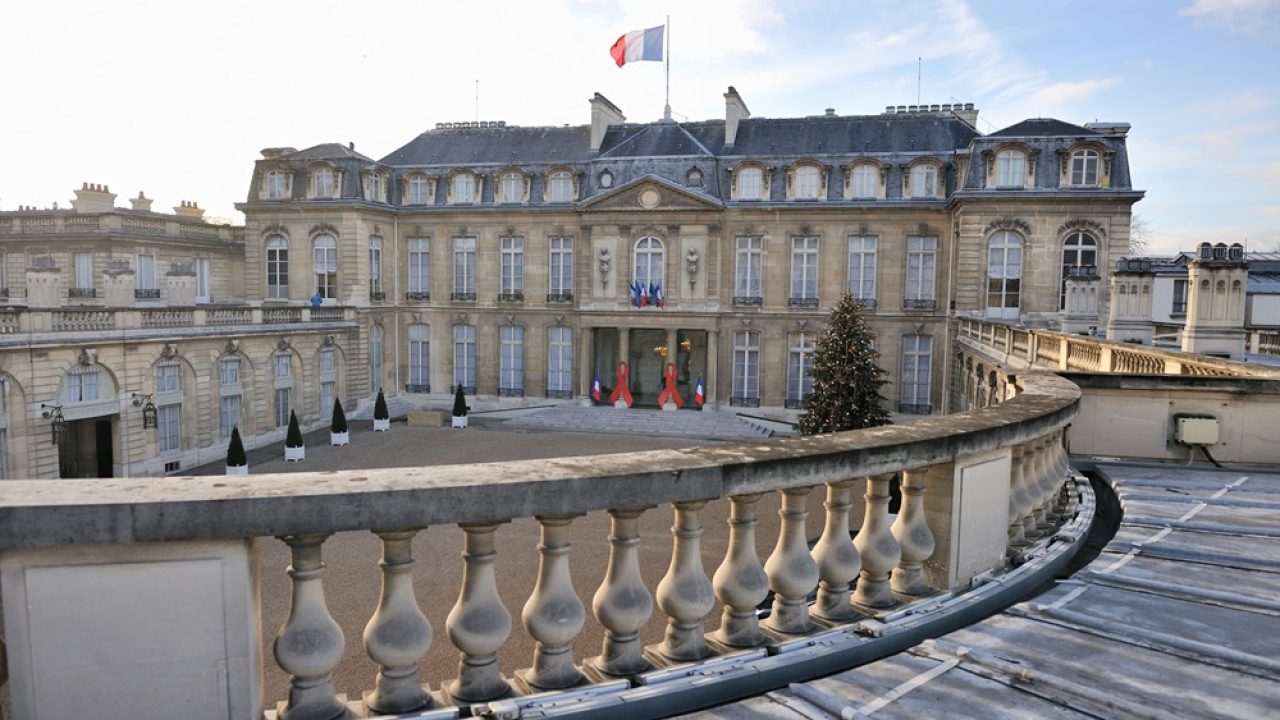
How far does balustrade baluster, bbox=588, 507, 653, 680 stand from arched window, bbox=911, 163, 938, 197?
96.1ft

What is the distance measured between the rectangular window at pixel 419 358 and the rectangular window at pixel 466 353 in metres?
1.18

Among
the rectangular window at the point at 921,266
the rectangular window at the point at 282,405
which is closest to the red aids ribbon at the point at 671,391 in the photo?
the rectangular window at the point at 921,266

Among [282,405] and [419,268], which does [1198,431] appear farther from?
[419,268]

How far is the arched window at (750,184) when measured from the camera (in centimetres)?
3114

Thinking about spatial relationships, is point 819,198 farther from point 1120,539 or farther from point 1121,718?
point 1121,718

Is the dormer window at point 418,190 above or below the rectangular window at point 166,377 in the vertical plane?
above

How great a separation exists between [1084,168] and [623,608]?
2846 cm

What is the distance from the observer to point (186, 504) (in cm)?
234

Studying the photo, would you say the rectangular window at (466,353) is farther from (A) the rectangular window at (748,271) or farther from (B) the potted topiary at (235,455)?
(B) the potted topiary at (235,455)

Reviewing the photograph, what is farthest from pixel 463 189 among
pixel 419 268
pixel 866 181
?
pixel 866 181

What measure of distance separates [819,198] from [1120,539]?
27.6 metres

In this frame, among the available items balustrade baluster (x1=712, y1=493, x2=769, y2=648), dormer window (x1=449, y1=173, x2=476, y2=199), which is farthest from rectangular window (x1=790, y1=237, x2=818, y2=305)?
balustrade baluster (x1=712, y1=493, x2=769, y2=648)

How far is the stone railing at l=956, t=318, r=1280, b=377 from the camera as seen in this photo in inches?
372

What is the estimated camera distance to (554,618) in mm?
2789
